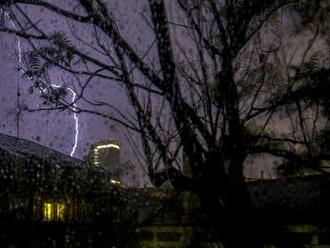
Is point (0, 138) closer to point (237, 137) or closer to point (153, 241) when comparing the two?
point (153, 241)

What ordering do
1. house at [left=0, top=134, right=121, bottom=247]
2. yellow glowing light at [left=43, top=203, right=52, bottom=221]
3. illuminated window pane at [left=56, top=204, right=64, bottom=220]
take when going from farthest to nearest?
illuminated window pane at [left=56, top=204, right=64, bottom=220] < yellow glowing light at [left=43, top=203, right=52, bottom=221] < house at [left=0, top=134, right=121, bottom=247]

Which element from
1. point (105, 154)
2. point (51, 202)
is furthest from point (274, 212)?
point (105, 154)

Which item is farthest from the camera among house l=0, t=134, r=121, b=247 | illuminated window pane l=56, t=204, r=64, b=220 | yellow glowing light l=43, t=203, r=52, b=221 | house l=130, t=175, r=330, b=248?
illuminated window pane l=56, t=204, r=64, b=220

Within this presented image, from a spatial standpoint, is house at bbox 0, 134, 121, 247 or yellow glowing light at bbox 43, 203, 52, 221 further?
yellow glowing light at bbox 43, 203, 52, 221

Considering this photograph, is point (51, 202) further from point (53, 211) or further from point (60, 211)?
point (60, 211)

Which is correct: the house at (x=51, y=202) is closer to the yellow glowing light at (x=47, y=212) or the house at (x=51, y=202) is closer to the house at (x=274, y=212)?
the yellow glowing light at (x=47, y=212)

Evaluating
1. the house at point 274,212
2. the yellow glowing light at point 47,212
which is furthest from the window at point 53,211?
the house at point 274,212

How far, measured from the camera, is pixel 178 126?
6469mm

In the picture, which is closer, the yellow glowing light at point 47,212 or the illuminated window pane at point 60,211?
the yellow glowing light at point 47,212

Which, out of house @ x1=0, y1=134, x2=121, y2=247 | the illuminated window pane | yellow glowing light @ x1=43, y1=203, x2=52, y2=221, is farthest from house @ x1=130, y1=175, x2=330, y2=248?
yellow glowing light @ x1=43, y1=203, x2=52, y2=221

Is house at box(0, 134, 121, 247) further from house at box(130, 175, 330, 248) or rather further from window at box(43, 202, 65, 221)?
house at box(130, 175, 330, 248)

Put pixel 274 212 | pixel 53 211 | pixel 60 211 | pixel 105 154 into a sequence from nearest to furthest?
pixel 274 212
pixel 53 211
pixel 60 211
pixel 105 154

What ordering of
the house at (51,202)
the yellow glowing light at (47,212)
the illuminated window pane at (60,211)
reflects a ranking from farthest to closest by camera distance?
the illuminated window pane at (60,211) < the yellow glowing light at (47,212) < the house at (51,202)

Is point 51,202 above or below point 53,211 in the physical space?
above
